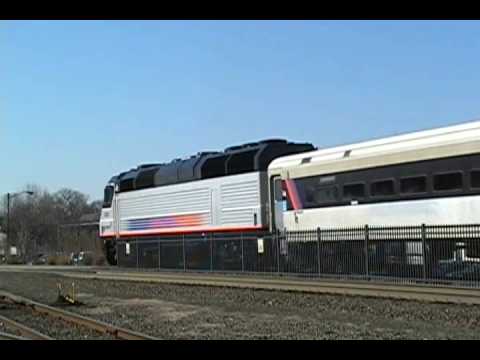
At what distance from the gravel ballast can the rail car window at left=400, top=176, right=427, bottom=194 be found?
4035 mm

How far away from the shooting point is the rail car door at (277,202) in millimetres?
25797

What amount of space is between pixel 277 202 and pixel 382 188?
5.66 m

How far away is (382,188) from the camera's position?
836 inches

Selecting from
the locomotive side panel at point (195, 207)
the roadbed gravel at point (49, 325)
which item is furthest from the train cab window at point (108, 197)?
the roadbed gravel at point (49, 325)

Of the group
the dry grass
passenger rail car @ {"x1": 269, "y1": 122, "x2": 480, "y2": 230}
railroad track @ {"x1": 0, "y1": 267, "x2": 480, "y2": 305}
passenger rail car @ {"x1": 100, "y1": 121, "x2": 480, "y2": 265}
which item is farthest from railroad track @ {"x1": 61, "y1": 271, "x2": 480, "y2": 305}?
the dry grass

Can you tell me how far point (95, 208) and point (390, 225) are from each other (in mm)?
117347

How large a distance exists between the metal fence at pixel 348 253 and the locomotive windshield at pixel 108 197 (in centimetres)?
823

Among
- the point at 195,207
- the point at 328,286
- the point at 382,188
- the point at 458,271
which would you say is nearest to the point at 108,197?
the point at 195,207

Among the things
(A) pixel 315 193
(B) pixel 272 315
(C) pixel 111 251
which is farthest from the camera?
(C) pixel 111 251

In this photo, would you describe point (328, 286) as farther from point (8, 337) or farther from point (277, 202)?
point (8, 337)

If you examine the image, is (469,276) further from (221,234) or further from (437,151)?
(221,234)

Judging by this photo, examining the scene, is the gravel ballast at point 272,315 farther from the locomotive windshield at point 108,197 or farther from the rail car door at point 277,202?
the locomotive windshield at point 108,197

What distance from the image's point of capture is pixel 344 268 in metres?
21.6
